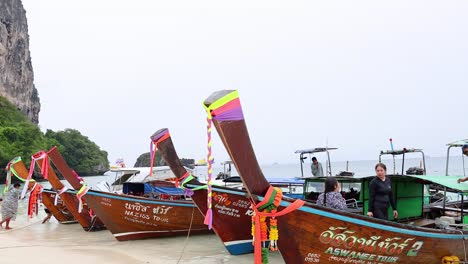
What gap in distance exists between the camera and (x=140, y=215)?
31.9 feet

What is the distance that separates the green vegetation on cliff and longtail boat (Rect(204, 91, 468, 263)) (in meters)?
46.2

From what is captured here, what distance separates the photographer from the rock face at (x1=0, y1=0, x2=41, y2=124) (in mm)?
57628

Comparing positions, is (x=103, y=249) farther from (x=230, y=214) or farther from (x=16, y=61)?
(x=16, y=61)

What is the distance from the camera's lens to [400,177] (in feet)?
23.5

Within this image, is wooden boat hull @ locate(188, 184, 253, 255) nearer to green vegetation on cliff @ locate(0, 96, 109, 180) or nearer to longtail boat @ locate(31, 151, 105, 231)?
longtail boat @ locate(31, 151, 105, 231)

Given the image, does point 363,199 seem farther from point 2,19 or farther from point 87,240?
point 2,19

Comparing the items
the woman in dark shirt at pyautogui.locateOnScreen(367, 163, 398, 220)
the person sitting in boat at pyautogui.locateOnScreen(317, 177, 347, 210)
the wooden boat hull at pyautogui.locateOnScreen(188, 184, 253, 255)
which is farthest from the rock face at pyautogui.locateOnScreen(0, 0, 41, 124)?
the woman in dark shirt at pyautogui.locateOnScreen(367, 163, 398, 220)

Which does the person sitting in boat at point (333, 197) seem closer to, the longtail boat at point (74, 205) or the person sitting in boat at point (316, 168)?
the person sitting in boat at point (316, 168)

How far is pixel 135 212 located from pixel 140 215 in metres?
0.16

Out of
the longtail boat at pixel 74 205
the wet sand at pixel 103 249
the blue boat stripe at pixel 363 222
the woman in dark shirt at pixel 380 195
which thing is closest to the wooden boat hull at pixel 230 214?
the wet sand at pixel 103 249

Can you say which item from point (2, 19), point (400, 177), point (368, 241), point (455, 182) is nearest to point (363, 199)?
point (400, 177)

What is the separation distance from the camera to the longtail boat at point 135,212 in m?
9.57

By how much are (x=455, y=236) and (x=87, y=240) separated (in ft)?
27.3

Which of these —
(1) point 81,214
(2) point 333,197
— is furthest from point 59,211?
(2) point 333,197
